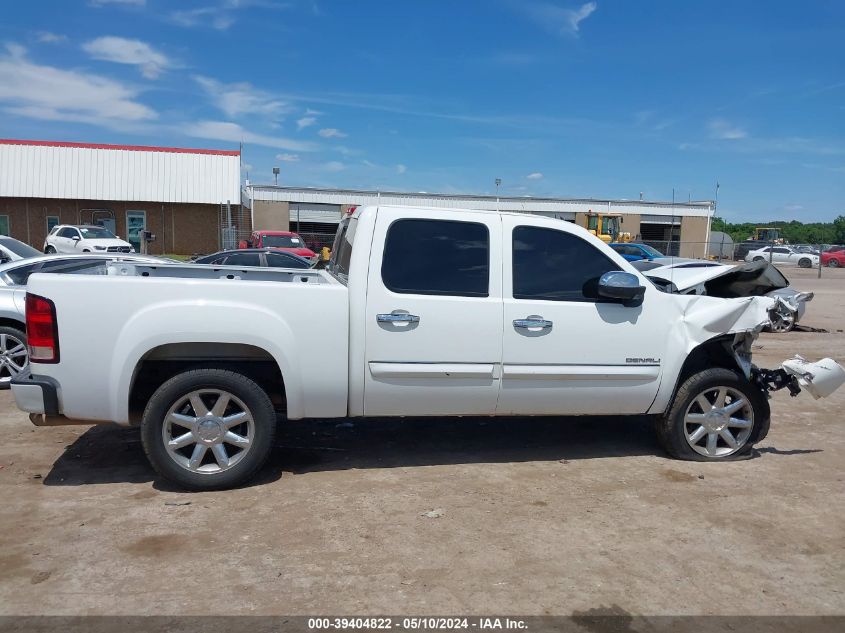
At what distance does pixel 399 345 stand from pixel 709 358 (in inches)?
104

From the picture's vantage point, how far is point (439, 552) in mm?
3775

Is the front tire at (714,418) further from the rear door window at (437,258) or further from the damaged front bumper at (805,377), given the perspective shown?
the rear door window at (437,258)

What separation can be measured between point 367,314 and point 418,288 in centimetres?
41

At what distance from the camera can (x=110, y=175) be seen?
36.5 meters

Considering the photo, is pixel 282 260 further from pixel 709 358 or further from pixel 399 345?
pixel 709 358

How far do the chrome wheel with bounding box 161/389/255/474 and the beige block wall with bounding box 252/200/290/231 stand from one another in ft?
117

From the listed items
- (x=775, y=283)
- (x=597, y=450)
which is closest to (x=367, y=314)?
(x=597, y=450)

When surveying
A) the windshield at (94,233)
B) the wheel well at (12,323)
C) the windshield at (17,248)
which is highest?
the windshield at (17,248)

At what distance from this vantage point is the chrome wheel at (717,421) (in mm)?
5277

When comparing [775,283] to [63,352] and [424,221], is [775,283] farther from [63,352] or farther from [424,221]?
[63,352]

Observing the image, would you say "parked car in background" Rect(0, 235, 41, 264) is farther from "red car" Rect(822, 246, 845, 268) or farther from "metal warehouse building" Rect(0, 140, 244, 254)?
"red car" Rect(822, 246, 845, 268)

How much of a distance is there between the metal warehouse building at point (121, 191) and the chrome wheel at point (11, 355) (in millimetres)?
29294

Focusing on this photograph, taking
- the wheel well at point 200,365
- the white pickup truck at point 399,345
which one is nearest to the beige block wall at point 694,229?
the white pickup truck at point 399,345

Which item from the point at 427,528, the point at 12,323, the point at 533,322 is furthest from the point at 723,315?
the point at 12,323
